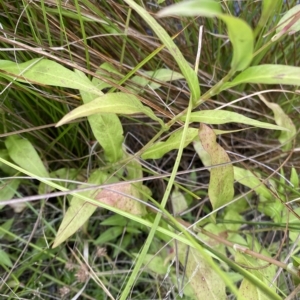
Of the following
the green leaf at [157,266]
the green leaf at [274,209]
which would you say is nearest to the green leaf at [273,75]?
the green leaf at [274,209]

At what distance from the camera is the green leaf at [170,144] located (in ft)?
1.87

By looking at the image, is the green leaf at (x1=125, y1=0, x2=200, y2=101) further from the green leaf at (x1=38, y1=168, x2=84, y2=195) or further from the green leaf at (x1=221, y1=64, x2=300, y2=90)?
the green leaf at (x1=38, y1=168, x2=84, y2=195)

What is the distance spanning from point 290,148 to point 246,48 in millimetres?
496

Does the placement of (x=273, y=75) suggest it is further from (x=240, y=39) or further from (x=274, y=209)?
(x=274, y=209)

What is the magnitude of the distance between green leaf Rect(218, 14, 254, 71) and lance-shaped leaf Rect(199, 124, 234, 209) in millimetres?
158

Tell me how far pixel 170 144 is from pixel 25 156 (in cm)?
27

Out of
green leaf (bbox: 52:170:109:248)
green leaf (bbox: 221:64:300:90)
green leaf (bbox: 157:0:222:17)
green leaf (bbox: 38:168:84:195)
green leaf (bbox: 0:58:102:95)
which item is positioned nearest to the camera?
green leaf (bbox: 157:0:222:17)

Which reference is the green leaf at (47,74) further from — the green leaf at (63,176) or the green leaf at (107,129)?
the green leaf at (63,176)

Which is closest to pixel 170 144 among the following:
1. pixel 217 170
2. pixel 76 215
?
pixel 217 170

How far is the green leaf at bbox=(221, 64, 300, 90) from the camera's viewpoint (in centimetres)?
41

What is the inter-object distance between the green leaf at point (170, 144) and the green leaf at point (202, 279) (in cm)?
19

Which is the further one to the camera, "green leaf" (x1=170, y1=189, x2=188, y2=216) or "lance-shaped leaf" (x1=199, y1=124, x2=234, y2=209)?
"green leaf" (x1=170, y1=189, x2=188, y2=216)

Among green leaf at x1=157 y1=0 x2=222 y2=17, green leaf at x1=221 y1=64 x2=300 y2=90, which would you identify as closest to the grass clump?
green leaf at x1=221 y1=64 x2=300 y2=90

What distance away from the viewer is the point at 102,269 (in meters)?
0.86
